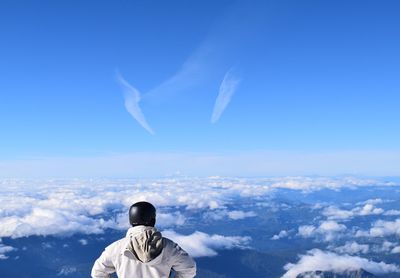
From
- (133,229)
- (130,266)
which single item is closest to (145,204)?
(133,229)

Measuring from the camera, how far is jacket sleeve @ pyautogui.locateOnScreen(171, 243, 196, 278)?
17.5 feet

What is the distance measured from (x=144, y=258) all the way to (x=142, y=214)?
524 mm

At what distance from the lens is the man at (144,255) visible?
529cm

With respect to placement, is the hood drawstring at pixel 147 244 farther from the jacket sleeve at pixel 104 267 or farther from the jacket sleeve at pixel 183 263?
the jacket sleeve at pixel 104 267

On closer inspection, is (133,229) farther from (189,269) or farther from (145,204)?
(189,269)

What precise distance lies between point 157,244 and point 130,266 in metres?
0.60

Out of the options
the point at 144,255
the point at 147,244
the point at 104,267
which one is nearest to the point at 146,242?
the point at 147,244

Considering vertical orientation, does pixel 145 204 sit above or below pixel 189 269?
above

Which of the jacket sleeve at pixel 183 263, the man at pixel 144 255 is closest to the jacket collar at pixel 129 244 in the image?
the man at pixel 144 255

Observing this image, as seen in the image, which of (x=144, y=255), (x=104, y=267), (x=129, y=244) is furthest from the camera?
(x=104, y=267)

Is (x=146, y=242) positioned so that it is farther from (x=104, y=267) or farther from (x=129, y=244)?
(x=104, y=267)

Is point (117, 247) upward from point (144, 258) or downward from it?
upward

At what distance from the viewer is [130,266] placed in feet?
18.2

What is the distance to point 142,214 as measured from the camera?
17.5ft
